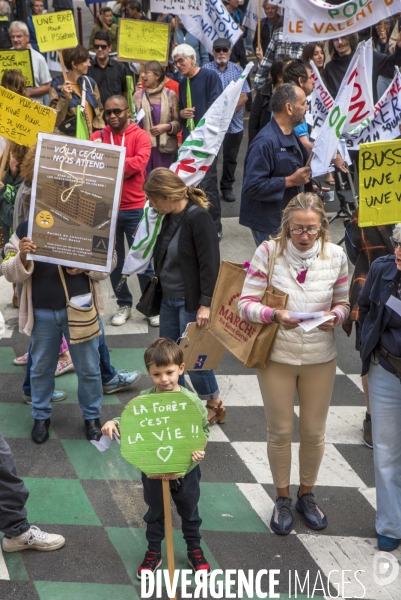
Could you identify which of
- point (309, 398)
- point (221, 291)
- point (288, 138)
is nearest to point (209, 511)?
point (309, 398)

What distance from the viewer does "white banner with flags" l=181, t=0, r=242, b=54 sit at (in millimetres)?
9977

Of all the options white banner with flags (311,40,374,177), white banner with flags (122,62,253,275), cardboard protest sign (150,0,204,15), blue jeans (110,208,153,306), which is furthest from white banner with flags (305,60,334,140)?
cardboard protest sign (150,0,204,15)

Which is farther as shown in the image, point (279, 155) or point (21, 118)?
point (279, 155)

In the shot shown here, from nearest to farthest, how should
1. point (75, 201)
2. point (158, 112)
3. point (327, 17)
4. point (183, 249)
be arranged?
point (75, 201), point (183, 249), point (327, 17), point (158, 112)

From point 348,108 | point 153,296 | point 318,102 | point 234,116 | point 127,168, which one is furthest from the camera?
Answer: point 234,116

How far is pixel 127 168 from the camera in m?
7.12

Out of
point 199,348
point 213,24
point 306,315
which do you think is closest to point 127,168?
point 199,348

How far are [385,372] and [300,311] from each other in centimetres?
53

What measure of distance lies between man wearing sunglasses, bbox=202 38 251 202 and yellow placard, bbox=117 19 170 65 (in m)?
0.56

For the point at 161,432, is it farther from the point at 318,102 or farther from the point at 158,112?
the point at 158,112

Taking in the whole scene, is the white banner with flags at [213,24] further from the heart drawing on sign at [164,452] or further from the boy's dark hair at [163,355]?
the heart drawing on sign at [164,452]

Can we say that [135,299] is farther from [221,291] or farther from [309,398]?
[309,398]

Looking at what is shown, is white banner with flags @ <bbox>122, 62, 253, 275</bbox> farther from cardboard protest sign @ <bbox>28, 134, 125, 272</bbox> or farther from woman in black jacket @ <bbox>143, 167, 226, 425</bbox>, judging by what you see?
cardboard protest sign @ <bbox>28, 134, 125, 272</bbox>

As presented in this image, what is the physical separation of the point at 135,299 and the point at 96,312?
2658 millimetres
